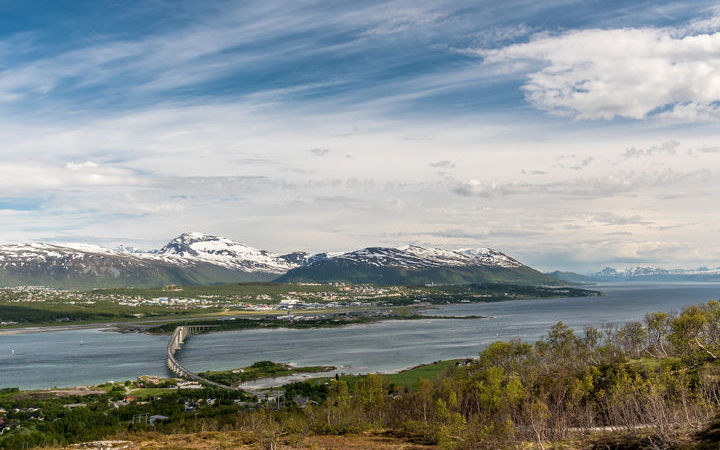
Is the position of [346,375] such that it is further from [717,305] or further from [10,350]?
[10,350]

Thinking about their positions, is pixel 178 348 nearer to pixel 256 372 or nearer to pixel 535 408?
pixel 256 372

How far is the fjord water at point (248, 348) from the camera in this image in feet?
332

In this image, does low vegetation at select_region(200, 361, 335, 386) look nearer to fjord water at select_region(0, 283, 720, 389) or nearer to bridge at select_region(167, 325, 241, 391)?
bridge at select_region(167, 325, 241, 391)

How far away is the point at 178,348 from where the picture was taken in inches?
5340

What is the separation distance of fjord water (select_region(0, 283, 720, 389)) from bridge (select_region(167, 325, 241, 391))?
2142mm

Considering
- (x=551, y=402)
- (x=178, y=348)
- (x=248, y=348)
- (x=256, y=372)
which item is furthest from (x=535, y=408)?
(x=178, y=348)

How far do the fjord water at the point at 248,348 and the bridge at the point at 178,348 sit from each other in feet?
7.03

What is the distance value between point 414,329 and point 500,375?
118 metres

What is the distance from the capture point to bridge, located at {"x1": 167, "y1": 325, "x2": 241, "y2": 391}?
289 feet

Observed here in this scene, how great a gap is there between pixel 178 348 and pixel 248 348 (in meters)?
19.2

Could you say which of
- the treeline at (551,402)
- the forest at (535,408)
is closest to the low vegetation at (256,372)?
Result: the forest at (535,408)

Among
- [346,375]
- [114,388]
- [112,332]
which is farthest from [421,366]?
[112,332]

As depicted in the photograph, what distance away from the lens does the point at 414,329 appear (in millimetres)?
163125

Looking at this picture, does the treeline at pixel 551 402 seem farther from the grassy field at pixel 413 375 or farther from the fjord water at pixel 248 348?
the fjord water at pixel 248 348
